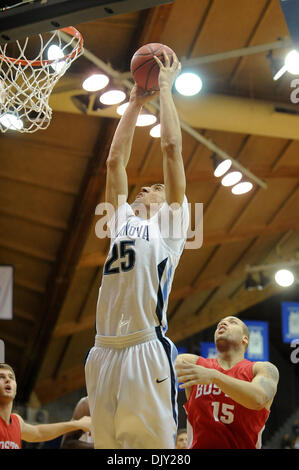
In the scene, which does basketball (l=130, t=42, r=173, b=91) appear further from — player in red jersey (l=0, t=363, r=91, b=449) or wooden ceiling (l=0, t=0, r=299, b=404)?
wooden ceiling (l=0, t=0, r=299, b=404)

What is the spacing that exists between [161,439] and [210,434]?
4.56 feet

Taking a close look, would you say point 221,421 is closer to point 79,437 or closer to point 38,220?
point 79,437

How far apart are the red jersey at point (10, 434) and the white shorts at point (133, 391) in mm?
2077

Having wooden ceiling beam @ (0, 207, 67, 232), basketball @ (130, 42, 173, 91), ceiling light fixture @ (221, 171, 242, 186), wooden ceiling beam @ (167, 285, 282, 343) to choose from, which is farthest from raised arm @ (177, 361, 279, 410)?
wooden ceiling beam @ (167, 285, 282, 343)

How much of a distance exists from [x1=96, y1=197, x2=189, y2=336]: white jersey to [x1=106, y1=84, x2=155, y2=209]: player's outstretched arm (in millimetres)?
232

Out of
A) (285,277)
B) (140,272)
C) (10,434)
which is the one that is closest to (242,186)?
(285,277)

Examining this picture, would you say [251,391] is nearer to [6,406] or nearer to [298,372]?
[6,406]

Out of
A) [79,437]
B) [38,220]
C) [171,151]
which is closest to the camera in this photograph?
[171,151]

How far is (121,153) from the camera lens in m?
4.07

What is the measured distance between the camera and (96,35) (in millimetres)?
9258

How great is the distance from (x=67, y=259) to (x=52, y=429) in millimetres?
7235

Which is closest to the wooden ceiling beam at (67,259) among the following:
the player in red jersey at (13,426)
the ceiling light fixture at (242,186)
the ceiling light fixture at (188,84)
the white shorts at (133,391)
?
Answer: the ceiling light fixture at (188,84)

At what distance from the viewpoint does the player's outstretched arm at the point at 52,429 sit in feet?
17.8

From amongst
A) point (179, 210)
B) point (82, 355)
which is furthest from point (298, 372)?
point (179, 210)
